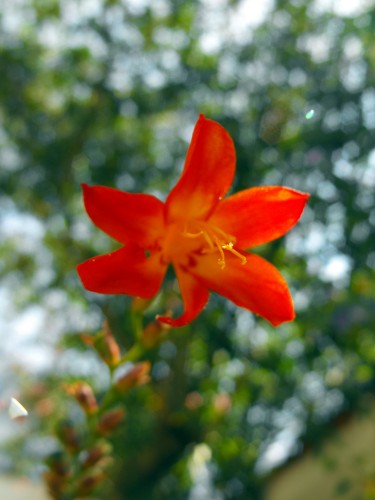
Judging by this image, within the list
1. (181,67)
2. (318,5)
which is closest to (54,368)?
(181,67)

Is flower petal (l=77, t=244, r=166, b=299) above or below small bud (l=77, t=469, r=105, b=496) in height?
above

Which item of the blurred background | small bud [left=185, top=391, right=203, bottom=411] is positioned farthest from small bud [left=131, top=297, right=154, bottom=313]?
small bud [left=185, top=391, right=203, bottom=411]

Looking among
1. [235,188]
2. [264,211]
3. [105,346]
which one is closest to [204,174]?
[264,211]

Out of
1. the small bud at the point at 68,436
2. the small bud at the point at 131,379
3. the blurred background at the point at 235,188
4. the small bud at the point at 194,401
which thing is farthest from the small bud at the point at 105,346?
the small bud at the point at 194,401

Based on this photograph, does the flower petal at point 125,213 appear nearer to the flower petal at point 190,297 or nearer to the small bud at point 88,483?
the flower petal at point 190,297

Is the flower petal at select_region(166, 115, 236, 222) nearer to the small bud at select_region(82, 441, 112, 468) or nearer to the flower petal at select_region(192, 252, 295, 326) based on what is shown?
the flower petal at select_region(192, 252, 295, 326)
